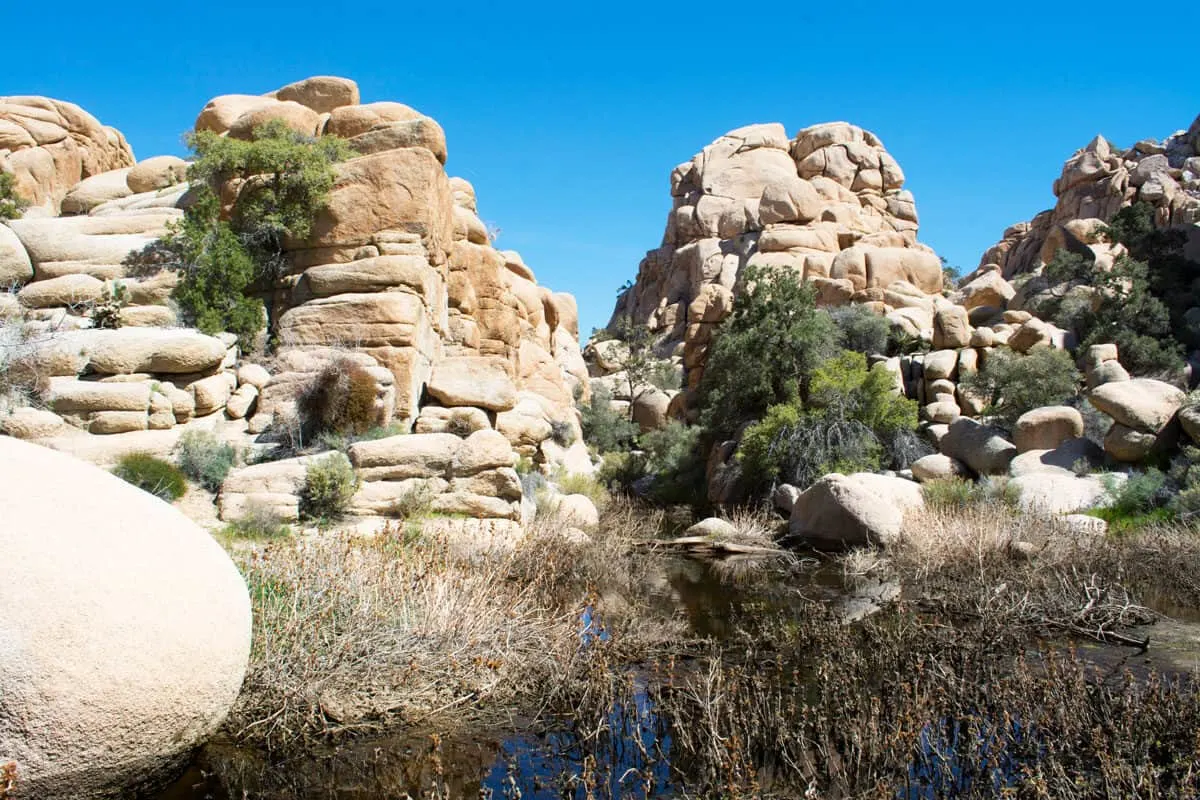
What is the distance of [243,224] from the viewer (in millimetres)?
23578

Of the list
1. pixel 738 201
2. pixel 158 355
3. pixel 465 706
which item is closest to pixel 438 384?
pixel 158 355

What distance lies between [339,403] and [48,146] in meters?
23.4

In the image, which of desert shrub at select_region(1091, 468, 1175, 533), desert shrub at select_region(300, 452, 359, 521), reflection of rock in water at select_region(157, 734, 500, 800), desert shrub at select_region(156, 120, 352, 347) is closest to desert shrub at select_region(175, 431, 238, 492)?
desert shrub at select_region(300, 452, 359, 521)

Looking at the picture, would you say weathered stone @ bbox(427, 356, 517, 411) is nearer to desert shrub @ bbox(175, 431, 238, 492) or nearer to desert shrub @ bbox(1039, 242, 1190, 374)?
desert shrub @ bbox(175, 431, 238, 492)

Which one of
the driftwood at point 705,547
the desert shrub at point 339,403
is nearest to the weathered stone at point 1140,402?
the driftwood at point 705,547

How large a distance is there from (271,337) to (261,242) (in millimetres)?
3049

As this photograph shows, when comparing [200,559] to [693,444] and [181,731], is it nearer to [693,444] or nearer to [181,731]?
[181,731]

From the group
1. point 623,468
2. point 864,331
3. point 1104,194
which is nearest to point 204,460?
point 623,468

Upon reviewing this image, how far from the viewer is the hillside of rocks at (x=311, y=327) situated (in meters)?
16.5

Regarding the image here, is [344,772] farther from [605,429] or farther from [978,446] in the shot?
[605,429]

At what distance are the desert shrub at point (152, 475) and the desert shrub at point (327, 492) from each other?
7.72ft

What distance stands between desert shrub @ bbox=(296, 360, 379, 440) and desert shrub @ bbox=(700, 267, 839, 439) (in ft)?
44.6

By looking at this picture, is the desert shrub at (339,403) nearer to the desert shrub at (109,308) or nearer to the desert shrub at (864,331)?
the desert shrub at (109,308)

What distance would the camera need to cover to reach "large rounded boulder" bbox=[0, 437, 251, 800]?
4066 mm
